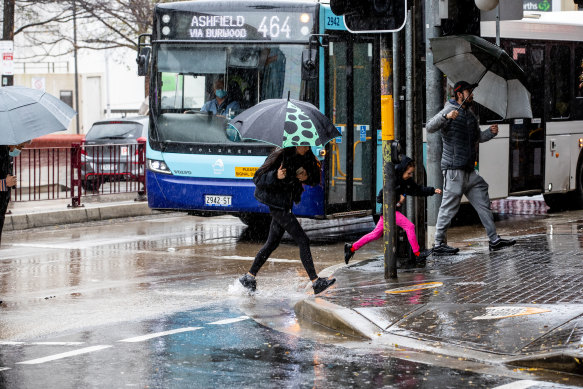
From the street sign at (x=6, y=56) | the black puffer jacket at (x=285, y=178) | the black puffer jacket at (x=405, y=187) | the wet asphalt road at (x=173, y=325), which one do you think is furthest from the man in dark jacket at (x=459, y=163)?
the street sign at (x=6, y=56)

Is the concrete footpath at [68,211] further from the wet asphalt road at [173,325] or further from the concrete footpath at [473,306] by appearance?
the concrete footpath at [473,306]

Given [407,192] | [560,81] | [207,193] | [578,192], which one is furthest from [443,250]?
[578,192]

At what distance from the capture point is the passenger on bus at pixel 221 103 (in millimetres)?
14516

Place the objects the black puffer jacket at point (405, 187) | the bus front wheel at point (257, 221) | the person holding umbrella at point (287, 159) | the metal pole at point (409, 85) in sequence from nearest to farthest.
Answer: the person holding umbrella at point (287, 159) < the black puffer jacket at point (405, 187) < the metal pole at point (409, 85) < the bus front wheel at point (257, 221)

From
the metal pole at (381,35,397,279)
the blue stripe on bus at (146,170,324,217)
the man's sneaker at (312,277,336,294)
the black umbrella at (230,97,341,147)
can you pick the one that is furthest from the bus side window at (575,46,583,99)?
the man's sneaker at (312,277,336,294)

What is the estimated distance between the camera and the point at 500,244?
12492 millimetres

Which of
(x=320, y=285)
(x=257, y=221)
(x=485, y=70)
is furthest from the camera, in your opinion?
(x=257, y=221)

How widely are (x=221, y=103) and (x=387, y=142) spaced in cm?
484

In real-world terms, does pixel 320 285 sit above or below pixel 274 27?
below

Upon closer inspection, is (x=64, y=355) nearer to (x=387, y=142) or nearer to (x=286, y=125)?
(x=286, y=125)

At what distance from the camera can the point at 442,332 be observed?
25.9 feet

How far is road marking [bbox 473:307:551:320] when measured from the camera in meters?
8.28

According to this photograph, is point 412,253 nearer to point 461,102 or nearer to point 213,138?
point 461,102

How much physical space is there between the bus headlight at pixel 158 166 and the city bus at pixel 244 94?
1 cm
